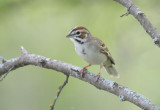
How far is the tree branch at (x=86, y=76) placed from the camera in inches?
144

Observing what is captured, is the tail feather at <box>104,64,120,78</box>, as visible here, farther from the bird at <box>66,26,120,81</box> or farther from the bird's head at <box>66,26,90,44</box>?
the bird's head at <box>66,26,90,44</box>

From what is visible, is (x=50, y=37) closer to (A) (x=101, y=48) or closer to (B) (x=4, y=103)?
(B) (x=4, y=103)

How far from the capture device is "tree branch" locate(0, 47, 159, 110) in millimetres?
3650

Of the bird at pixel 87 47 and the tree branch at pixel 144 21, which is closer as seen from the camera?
the tree branch at pixel 144 21

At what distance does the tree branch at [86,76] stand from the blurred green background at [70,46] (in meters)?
0.72

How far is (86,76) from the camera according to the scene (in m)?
4.45

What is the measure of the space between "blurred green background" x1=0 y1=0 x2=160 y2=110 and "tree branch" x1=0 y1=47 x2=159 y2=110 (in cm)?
72

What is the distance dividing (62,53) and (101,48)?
186 centimetres

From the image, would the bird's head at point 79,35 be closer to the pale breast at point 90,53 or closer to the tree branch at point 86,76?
the pale breast at point 90,53

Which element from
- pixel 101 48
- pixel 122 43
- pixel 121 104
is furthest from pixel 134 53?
pixel 121 104

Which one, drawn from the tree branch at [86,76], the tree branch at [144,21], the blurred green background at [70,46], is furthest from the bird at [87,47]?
the tree branch at [144,21]

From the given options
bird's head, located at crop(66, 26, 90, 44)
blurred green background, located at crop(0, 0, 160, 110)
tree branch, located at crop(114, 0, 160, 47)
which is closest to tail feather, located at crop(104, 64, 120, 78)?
blurred green background, located at crop(0, 0, 160, 110)

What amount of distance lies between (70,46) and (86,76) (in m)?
3.03

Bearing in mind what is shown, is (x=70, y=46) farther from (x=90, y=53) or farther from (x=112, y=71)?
(x=90, y=53)
